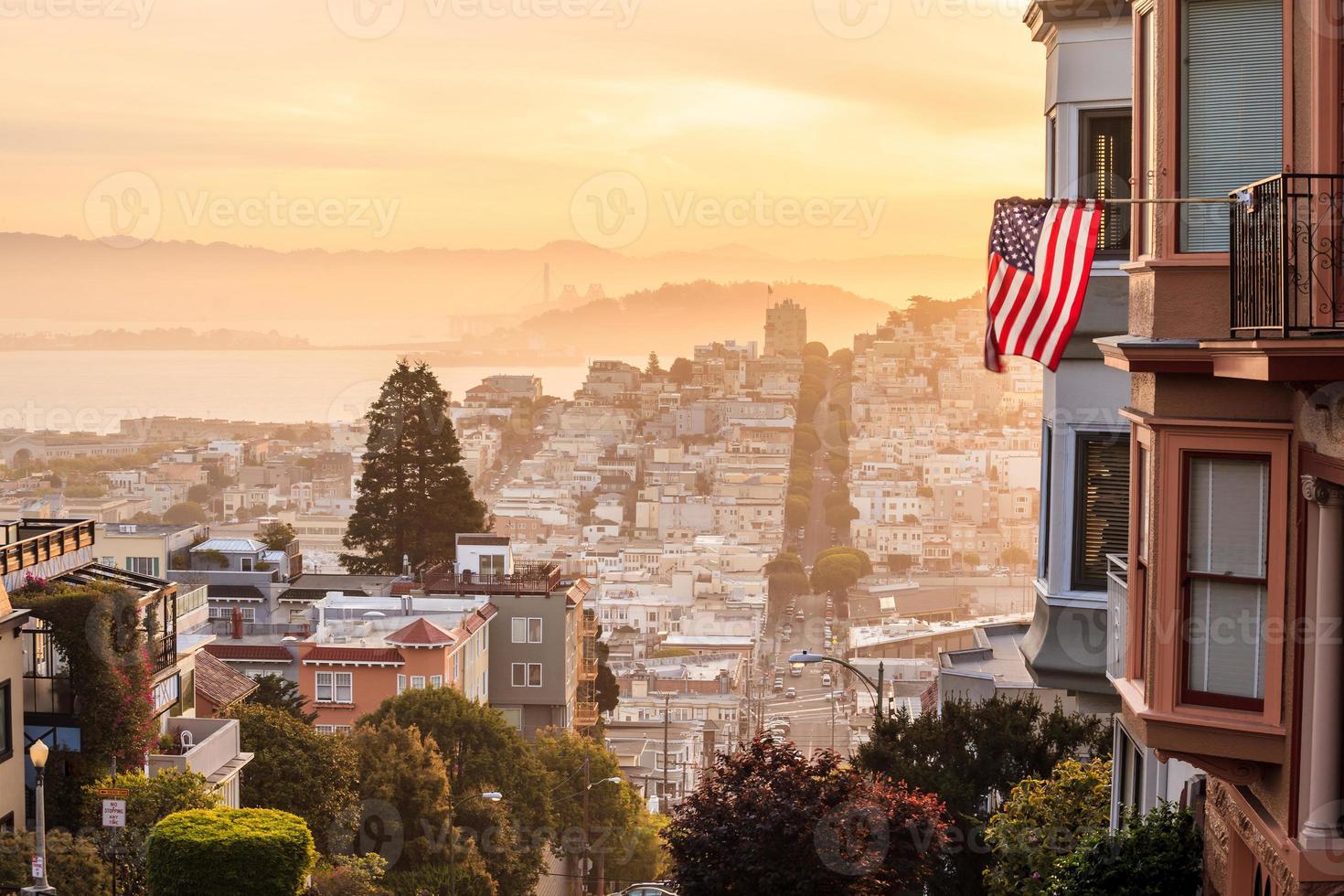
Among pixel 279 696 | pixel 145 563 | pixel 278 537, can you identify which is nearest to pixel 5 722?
pixel 279 696

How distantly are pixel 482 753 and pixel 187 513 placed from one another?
395ft

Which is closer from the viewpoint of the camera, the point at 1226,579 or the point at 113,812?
the point at 1226,579

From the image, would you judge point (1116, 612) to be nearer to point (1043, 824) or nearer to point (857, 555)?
point (1043, 824)

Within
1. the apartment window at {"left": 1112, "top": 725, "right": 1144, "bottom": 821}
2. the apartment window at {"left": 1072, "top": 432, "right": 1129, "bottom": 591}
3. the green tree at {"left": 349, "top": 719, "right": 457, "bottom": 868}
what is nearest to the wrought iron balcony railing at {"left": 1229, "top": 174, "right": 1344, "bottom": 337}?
the apartment window at {"left": 1112, "top": 725, "right": 1144, "bottom": 821}

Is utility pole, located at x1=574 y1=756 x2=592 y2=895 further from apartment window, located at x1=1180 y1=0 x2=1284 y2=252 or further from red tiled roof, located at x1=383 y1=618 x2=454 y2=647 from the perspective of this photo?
apartment window, located at x1=1180 y1=0 x2=1284 y2=252

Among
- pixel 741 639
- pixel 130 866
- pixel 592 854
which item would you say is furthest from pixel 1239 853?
pixel 741 639

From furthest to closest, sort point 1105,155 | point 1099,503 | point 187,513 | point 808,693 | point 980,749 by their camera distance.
A: point 187,513, point 808,693, point 980,749, point 1105,155, point 1099,503

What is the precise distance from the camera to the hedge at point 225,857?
21.0 meters

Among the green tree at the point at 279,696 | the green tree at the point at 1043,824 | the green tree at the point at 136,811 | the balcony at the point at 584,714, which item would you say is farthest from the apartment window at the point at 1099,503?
the balcony at the point at 584,714

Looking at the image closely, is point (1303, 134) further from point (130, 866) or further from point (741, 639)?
point (741, 639)

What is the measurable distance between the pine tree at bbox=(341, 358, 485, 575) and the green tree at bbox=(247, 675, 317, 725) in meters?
22.6

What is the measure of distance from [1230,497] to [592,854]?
4151 centimetres

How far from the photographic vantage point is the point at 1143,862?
10273 mm

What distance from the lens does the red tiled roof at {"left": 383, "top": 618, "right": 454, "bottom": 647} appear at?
48.8 meters
